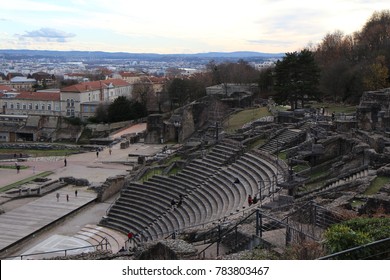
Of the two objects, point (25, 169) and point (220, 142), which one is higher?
point (220, 142)

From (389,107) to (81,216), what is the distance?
767 inches

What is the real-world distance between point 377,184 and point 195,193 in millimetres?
10253

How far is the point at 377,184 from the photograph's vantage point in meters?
18.9

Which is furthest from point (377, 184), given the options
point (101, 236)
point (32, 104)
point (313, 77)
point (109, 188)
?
point (32, 104)

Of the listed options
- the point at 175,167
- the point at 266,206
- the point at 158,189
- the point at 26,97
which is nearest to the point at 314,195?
the point at 266,206

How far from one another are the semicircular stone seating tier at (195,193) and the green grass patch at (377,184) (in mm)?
4641

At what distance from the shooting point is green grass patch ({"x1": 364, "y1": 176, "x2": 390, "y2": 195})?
17987 millimetres

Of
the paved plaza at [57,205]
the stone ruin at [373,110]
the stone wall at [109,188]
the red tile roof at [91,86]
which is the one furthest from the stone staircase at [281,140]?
the red tile roof at [91,86]

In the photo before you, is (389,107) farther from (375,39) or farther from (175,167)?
(375,39)

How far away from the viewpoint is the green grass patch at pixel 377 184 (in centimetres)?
1799

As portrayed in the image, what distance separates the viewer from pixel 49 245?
2466 centimetres

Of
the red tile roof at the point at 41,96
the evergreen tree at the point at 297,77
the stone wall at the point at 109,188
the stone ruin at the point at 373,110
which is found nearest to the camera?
the stone ruin at the point at 373,110

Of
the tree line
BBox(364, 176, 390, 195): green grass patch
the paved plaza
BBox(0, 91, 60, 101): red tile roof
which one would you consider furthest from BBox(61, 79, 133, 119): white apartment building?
BBox(364, 176, 390, 195): green grass patch

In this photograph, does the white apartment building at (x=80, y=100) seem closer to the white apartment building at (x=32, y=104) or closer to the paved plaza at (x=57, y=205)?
the white apartment building at (x=32, y=104)
